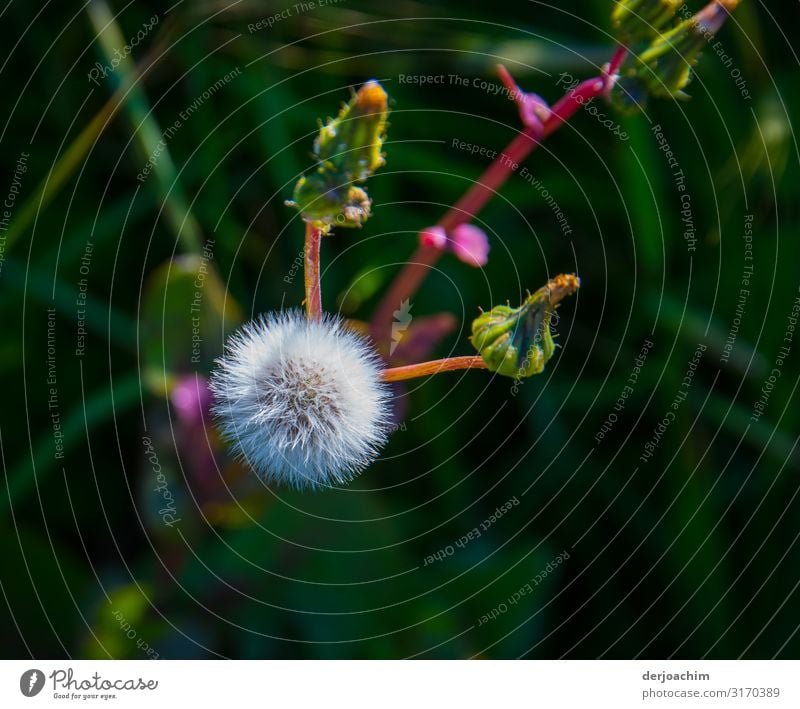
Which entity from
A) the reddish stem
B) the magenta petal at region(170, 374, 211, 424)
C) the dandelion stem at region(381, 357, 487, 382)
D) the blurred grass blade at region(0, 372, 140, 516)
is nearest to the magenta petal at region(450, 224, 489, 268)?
the reddish stem

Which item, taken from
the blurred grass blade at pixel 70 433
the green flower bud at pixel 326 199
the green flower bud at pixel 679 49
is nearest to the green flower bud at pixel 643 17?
the green flower bud at pixel 679 49

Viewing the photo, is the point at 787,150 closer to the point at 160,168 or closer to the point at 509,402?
the point at 509,402

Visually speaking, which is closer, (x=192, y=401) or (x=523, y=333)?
(x=523, y=333)

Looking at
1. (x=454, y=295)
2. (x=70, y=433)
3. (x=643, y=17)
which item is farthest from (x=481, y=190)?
(x=70, y=433)

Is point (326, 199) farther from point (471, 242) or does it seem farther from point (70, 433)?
point (70, 433)
